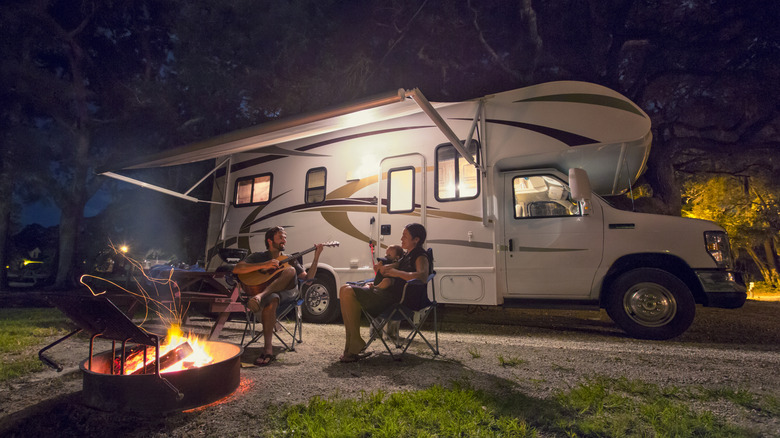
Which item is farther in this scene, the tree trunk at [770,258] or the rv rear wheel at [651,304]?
the tree trunk at [770,258]

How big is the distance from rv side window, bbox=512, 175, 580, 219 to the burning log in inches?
150

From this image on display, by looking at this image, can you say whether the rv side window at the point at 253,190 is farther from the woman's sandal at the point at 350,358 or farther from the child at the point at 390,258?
the woman's sandal at the point at 350,358

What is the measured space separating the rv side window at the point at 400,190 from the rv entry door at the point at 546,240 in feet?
4.20

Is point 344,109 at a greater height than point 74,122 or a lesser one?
lesser

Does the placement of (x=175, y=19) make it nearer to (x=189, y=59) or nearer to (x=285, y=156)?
(x=189, y=59)

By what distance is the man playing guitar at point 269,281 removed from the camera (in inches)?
139

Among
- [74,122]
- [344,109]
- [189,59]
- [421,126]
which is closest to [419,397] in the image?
[344,109]

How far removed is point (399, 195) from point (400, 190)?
0.25 ft

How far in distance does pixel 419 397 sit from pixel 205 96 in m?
13.6

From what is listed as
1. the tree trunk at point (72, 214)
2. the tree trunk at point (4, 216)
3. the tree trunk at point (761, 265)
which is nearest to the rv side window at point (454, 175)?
the tree trunk at point (761, 265)

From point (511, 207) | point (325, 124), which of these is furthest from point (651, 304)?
point (325, 124)

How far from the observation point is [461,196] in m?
5.02

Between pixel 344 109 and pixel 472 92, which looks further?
pixel 472 92

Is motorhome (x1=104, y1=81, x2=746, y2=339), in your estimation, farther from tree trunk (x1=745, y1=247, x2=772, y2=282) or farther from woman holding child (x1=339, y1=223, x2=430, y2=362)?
tree trunk (x1=745, y1=247, x2=772, y2=282)
